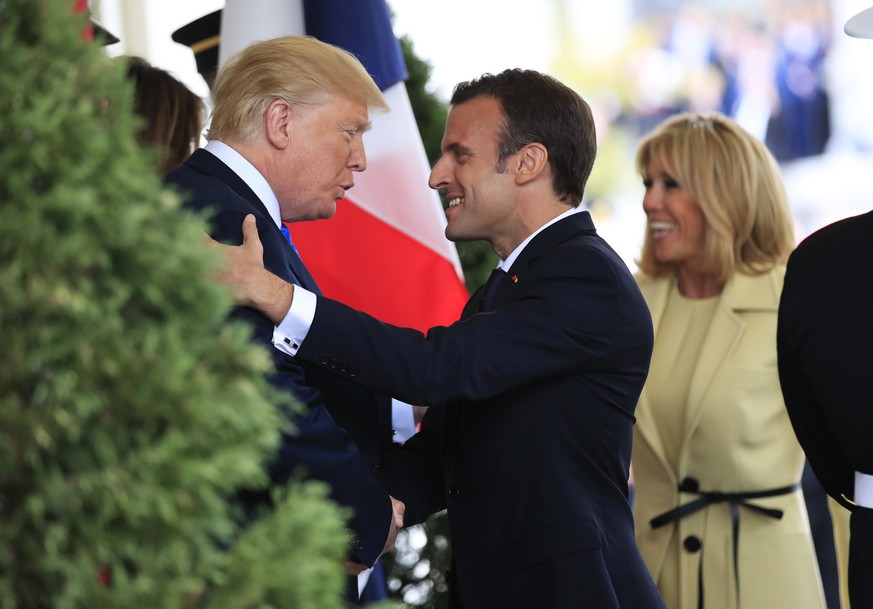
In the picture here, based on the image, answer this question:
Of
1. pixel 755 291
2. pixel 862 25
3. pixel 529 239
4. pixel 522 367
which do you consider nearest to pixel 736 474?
pixel 755 291

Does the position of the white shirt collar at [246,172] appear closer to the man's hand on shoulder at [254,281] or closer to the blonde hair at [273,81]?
the blonde hair at [273,81]

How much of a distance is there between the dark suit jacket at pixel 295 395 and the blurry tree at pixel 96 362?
79 cm

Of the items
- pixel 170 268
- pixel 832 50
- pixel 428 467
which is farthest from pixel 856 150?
pixel 170 268

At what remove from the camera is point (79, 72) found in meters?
0.76

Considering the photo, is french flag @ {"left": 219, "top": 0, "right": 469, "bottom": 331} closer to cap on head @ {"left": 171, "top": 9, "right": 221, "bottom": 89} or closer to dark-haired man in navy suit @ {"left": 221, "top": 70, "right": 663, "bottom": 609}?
cap on head @ {"left": 171, "top": 9, "right": 221, "bottom": 89}

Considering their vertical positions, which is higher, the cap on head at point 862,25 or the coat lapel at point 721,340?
the cap on head at point 862,25

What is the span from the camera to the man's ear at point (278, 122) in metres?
1.79

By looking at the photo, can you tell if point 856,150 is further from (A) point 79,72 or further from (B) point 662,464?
(A) point 79,72

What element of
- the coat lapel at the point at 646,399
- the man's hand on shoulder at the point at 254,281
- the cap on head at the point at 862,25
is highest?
the cap on head at the point at 862,25

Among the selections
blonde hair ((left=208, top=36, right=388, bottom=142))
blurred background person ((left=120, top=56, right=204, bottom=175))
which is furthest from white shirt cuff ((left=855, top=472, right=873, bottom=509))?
blurred background person ((left=120, top=56, right=204, bottom=175))

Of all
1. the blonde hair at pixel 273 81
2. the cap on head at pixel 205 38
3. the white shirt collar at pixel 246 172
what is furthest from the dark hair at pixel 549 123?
the cap on head at pixel 205 38

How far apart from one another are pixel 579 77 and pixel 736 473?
4822mm

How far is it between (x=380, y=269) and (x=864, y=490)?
1367 mm

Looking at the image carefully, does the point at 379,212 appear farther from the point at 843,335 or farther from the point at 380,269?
the point at 843,335
